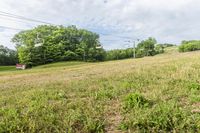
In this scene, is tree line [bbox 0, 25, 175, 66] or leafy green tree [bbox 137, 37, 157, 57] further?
leafy green tree [bbox 137, 37, 157, 57]

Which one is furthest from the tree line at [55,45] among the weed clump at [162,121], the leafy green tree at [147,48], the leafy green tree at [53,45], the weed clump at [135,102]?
the weed clump at [162,121]

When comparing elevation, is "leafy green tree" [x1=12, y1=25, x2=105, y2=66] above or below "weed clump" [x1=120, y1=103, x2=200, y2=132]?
above

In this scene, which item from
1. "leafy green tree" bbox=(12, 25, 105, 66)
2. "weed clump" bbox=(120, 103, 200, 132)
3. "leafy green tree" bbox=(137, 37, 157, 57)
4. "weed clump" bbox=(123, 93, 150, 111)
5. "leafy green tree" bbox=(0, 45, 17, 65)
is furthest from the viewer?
"leafy green tree" bbox=(137, 37, 157, 57)

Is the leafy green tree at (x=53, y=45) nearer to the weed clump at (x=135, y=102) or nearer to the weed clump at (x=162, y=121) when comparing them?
the weed clump at (x=135, y=102)

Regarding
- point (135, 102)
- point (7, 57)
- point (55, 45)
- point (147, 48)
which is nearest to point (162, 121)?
point (135, 102)

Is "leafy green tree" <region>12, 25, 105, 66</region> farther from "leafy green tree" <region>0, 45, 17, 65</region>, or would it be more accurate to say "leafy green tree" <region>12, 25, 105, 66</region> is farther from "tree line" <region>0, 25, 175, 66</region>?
"leafy green tree" <region>0, 45, 17, 65</region>

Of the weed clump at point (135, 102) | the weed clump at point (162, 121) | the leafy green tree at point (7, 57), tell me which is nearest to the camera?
the weed clump at point (162, 121)

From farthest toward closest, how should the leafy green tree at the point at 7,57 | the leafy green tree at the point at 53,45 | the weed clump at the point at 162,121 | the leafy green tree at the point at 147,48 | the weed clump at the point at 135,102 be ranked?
the leafy green tree at the point at 147,48
the leafy green tree at the point at 7,57
the leafy green tree at the point at 53,45
the weed clump at the point at 135,102
the weed clump at the point at 162,121

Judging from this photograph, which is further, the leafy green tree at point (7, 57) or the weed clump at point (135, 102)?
the leafy green tree at point (7, 57)

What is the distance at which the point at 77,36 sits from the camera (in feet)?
264

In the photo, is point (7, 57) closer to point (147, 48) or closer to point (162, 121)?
point (147, 48)

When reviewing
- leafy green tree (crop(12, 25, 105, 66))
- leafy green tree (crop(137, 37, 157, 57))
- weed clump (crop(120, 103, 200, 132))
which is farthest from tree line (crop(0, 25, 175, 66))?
weed clump (crop(120, 103, 200, 132))

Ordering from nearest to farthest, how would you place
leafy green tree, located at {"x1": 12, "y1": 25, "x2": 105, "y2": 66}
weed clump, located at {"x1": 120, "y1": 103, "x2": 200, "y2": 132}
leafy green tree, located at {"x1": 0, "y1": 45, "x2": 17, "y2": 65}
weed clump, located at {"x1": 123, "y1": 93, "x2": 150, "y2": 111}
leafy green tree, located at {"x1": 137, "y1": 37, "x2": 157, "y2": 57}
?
weed clump, located at {"x1": 120, "y1": 103, "x2": 200, "y2": 132}
weed clump, located at {"x1": 123, "y1": 93, "x2": 150, "y2": 111}
leafy green tree, located at {"x1": 12, "y1": 25, "x2": 105, "y2": 66}
leafy green tree, located at {"x1": 0, "y1": 45, "x2": 17, "y2": 65}
leafy green tree, located at {"x1": 137, "y1": 37, "x2": 157, "y2": 57}

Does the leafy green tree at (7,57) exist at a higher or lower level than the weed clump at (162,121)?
higher
